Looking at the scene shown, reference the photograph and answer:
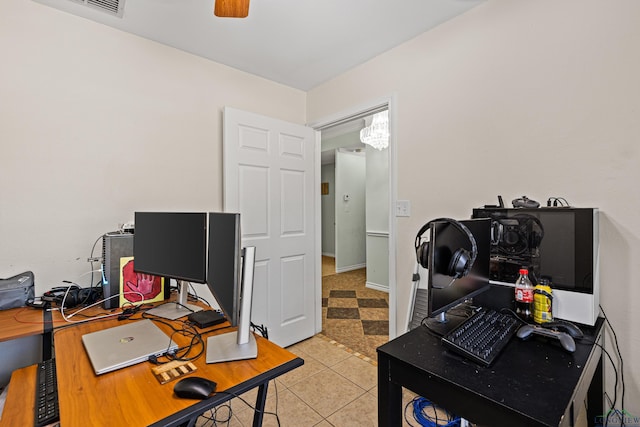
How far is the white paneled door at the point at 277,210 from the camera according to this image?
2445 millimetres

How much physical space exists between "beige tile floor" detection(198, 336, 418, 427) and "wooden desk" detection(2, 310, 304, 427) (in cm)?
87

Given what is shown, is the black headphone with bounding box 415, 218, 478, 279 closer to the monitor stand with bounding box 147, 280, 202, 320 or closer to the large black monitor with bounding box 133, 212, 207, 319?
the large black monitor with bounding box 133, 212, 207, 319

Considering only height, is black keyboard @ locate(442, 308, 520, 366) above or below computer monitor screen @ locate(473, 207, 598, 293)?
below

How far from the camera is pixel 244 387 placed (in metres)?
0.86

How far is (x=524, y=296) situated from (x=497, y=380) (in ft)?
1.96

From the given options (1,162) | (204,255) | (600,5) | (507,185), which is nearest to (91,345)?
(204,255)

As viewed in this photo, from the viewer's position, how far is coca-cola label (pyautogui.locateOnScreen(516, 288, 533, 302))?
1.32m

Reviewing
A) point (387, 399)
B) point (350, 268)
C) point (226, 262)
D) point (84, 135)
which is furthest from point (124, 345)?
point (350, 268)

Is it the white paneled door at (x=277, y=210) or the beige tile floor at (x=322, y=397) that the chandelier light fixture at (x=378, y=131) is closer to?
the white paneled door at (x=277, y=210)

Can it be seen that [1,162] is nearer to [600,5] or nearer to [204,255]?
[204,255]

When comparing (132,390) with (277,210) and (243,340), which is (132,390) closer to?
(243,340)

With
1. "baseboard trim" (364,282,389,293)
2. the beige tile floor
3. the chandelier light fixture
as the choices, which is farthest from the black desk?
"baseboard trim" (364,282,389,293)

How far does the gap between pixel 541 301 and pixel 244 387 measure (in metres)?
1.26

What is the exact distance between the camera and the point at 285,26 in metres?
1.98
